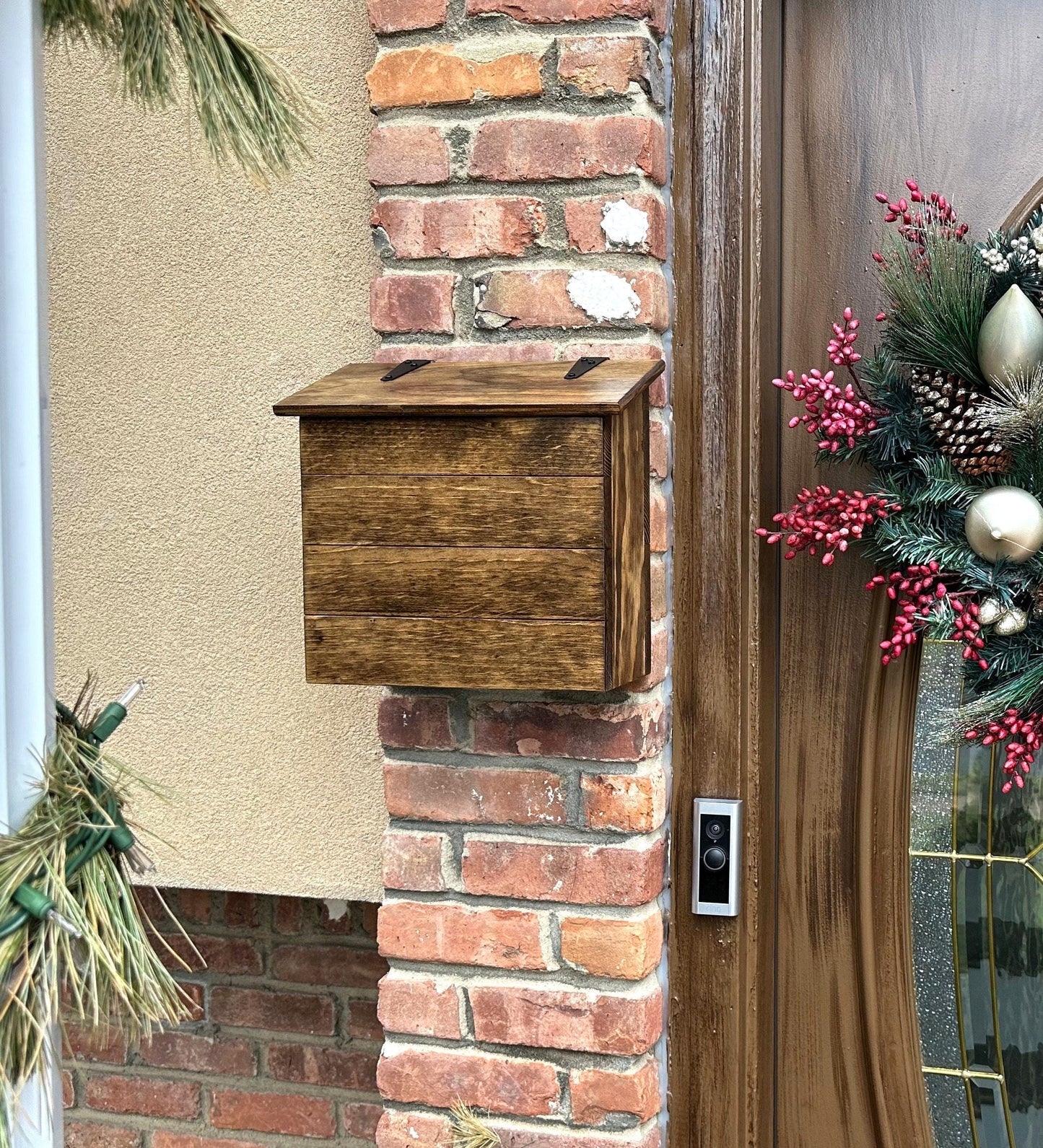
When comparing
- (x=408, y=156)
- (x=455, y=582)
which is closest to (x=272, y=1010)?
(x=455, y=582)

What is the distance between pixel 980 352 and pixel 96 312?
1.03 m

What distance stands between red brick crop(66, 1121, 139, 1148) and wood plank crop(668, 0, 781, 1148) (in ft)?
2.87

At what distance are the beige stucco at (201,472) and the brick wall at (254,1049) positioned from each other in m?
0.28

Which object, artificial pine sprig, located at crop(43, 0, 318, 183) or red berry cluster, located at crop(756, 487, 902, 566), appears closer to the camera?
artificial pine sprig, located at crop(43, 0, 318, 183)

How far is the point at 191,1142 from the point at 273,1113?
0.47 ft

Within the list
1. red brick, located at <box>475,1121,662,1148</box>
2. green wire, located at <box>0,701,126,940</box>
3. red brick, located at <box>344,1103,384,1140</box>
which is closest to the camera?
green wire, located at <box>0,701,126,940</box>

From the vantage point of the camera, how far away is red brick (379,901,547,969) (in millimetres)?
1266

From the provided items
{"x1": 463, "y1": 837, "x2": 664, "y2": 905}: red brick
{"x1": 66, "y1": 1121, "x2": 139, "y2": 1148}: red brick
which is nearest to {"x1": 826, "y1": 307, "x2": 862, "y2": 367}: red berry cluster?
{"x1": 463, "y1": 837, "x2": 664, "y2": 905}: red brick

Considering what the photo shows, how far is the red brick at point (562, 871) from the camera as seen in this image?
1.25m

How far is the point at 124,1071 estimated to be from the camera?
176 cm

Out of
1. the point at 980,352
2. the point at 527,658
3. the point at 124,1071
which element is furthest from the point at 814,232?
the point at 124,1071

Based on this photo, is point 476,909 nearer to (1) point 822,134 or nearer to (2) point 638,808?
(2) point 638,808

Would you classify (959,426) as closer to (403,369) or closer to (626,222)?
(626,222)

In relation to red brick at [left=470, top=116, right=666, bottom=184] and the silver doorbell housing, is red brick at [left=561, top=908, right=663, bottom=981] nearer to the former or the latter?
the silver doorbell housing
